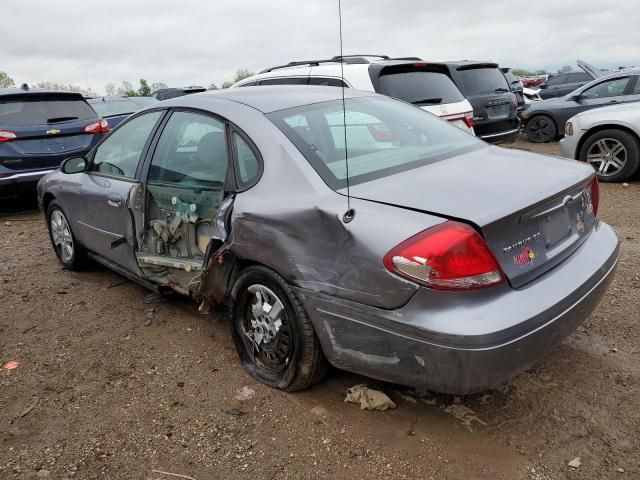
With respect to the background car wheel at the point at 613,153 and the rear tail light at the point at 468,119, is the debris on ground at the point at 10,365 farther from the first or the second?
the background car wheel at the point at 613,153

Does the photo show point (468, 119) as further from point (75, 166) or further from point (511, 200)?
point (511, 200)

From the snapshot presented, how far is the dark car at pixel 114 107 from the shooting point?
11516mm

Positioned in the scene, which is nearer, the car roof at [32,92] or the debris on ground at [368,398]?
the debris on ground at [368,398]

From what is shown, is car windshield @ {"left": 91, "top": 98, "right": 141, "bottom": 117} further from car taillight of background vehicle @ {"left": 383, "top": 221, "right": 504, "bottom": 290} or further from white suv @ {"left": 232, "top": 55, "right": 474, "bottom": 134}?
car taillight of background vehicle @ {"left": 383, "top": 221, "right": 504, "bottom": 290}

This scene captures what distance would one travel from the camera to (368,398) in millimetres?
2777

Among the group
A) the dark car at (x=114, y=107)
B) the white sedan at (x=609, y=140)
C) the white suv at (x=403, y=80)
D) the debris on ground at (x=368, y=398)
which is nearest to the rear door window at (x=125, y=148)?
Result: the debris on ground at (x=368, y=398)

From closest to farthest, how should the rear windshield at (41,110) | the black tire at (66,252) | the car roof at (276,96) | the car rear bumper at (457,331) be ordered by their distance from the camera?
the car rear bumper at (457,331) → the car roof at (276,96) → the black tire at (66,252) → the rear windshield at (41,110)

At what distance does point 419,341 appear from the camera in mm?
2178

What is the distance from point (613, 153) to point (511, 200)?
6.18 m

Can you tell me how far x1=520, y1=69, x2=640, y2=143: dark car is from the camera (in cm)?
957

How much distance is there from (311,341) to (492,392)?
3.25ft

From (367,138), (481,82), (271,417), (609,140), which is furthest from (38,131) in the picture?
(609,140)

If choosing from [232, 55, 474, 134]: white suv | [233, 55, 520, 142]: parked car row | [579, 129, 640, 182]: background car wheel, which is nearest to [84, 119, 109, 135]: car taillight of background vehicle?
[233, 55, 520, 142]: parked car row

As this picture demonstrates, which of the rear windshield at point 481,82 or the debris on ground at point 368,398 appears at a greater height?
the rear windshield at point 481,82
